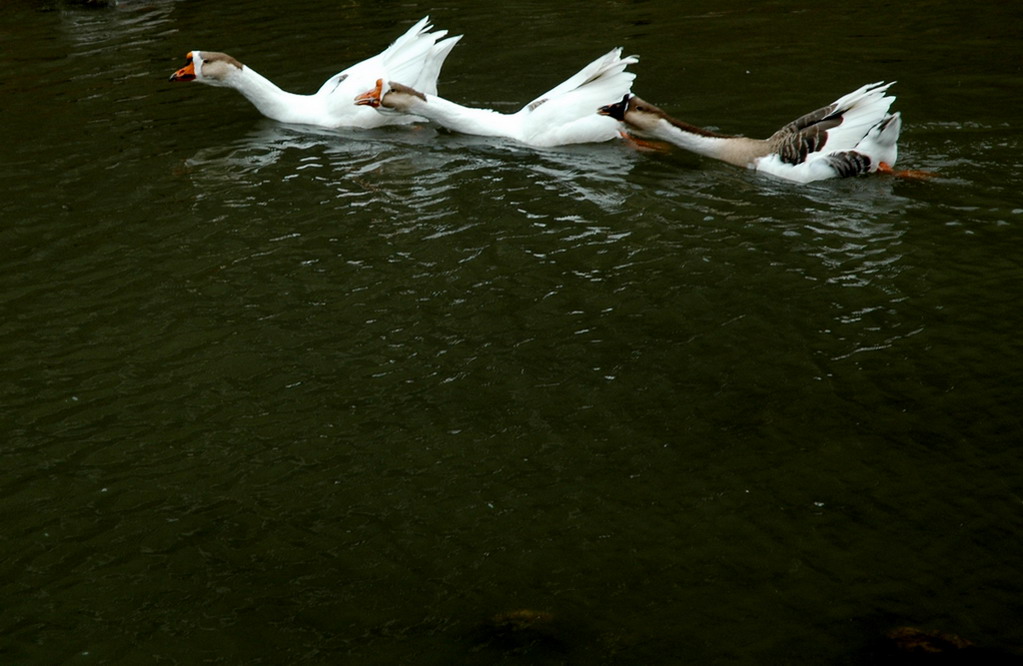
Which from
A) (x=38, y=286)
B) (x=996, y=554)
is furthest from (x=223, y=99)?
(x=996, y=554)

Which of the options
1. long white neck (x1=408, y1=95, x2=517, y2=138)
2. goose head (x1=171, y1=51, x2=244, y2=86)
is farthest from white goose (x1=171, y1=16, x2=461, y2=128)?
long white neck (x1=408, y1=95, x2=517, y2=138)

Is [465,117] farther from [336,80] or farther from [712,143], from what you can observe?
[712,143]

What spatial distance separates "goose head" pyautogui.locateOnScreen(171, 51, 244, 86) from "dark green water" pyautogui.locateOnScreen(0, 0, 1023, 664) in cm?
67

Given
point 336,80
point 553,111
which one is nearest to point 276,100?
point 336,80

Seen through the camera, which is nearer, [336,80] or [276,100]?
[276,100]

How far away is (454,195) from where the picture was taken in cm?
1106

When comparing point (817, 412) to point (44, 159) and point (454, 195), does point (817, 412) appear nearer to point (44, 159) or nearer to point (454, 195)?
point (454, 195)

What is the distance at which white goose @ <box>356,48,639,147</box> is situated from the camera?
12.1m

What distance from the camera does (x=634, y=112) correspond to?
11.9m

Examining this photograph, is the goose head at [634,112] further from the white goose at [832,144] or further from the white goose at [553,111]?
the white goose at [832,144]

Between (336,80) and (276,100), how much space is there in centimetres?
78

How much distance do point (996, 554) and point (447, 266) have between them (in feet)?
16.9

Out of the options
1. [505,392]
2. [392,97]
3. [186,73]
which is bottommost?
[505,392]

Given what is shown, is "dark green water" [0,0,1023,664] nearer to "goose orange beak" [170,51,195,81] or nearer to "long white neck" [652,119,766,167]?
"long white neck" [652,119,766,167]
